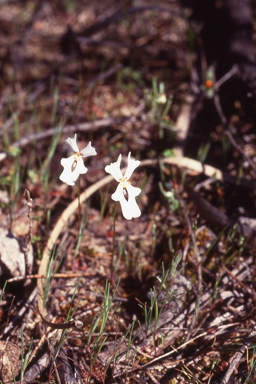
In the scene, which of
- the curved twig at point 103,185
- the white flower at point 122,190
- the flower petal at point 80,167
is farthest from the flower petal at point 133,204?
the curved twig at point 103,185

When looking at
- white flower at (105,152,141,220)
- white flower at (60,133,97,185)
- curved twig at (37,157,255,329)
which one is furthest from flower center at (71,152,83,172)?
curved twig at (37,157,255,329)

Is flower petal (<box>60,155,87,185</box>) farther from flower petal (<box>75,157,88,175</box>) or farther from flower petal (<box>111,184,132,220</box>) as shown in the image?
flower petal (<box>111,184,132,220</box>)

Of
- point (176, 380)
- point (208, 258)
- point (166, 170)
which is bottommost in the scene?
point (176, 380)

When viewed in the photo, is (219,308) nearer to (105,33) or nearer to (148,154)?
(148,154)

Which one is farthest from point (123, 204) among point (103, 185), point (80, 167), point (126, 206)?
point (103, 185)

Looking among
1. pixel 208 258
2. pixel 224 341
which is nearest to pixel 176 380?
pixel 224 341

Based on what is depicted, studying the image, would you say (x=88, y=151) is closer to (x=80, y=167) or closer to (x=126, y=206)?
(x=80, y=167)

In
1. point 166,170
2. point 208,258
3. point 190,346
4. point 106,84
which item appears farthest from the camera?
point 106,84
